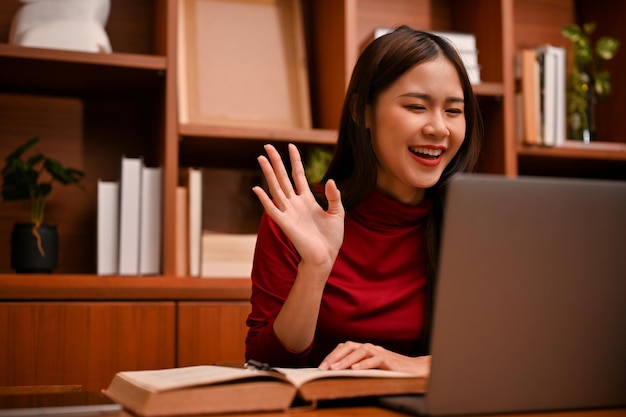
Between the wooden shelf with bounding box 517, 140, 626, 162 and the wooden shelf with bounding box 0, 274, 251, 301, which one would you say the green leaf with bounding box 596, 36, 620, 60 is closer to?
the wooden shelf with bounding box 517, 140, 626, 162

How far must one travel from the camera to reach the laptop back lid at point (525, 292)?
0.67m

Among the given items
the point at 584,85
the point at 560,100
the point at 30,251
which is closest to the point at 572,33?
the point at 584,85

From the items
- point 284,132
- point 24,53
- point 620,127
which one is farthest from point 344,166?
point 620,127

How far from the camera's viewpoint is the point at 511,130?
244 cm

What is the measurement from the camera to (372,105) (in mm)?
1497

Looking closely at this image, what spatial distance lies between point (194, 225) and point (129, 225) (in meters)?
0.18

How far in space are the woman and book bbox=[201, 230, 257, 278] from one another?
749 millimetres

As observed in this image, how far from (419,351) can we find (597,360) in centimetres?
65

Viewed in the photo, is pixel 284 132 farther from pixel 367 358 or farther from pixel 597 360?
pixel 597 360

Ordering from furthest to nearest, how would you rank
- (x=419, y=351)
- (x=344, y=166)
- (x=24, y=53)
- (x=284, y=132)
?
(x=284, y=132), (x=24, y=53), (x=344, y=166), (x=419, y=351)

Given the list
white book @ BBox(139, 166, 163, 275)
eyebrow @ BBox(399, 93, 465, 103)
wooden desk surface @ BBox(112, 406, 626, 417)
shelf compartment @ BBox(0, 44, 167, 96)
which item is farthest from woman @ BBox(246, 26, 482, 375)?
shelf compartment @ BBox(0, 44, 167, 96)

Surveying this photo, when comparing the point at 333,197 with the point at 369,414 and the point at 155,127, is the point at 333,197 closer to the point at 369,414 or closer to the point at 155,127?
the point at 369,414

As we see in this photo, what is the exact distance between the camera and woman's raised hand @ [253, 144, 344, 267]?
107cm

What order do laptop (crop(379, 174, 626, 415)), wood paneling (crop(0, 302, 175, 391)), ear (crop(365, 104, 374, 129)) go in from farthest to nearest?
wood paneling (crop(0, 302, 175, 391)) → ear (crop(365, 104, 374, 129)) → laptop (crop(379, 174, 626, 415))
